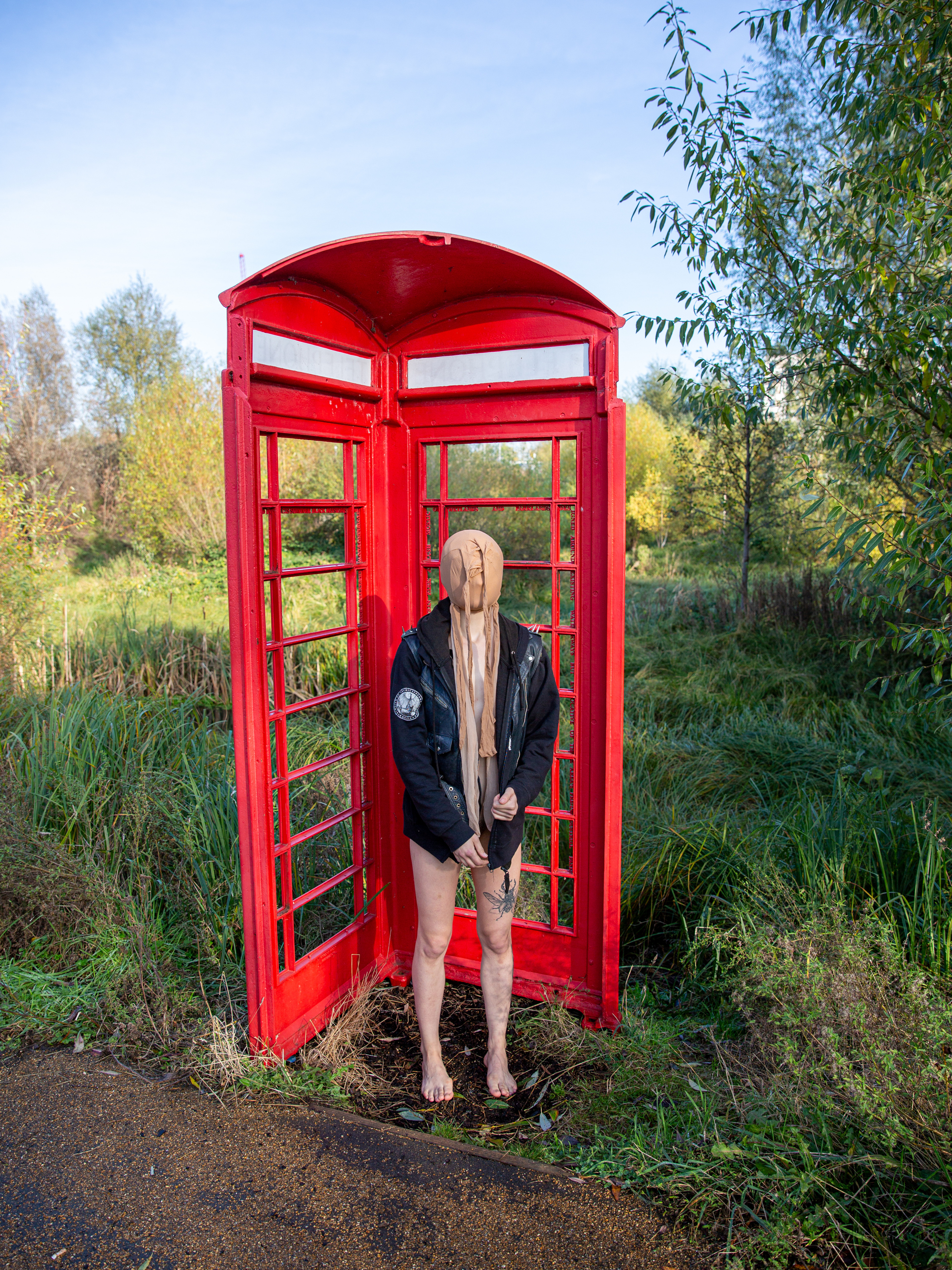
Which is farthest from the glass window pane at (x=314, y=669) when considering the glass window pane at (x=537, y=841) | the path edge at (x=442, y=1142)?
the path edge at (x=442, y=1142)

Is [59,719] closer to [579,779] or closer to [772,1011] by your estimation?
[579,779]

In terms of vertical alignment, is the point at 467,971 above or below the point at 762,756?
below

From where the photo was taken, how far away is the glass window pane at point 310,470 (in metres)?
16.1

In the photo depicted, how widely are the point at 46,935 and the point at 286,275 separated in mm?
3147

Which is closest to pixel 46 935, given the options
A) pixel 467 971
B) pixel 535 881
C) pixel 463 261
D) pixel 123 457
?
pixel 467 971

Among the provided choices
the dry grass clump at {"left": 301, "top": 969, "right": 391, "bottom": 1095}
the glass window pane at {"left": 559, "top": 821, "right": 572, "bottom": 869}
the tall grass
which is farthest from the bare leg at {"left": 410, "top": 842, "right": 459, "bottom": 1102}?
the glass window pane at {"left": 559, "top": 821, "right": 572, "bottom": 869}

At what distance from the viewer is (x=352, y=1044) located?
327 cm

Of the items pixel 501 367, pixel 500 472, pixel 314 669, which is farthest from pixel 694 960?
pixel 500 472

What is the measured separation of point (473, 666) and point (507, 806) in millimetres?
491

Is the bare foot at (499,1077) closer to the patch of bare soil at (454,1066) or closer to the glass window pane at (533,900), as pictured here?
the patch of bare soil at (454,1066)

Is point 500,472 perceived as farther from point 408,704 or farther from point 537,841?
point 408,704

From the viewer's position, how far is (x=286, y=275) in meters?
2.95

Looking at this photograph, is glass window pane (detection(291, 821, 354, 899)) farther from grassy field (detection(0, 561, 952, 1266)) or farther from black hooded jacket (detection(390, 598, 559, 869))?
black hooded jacket (detection(390, 598, 559, 869))

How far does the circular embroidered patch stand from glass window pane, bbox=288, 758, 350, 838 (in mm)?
1569
